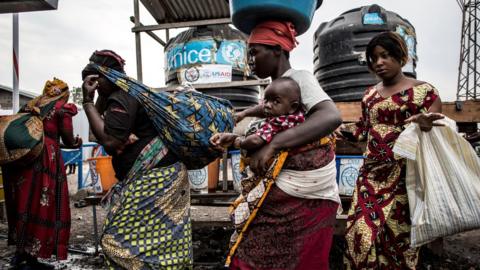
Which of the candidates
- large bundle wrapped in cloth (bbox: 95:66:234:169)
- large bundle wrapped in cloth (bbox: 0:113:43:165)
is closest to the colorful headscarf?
large bundle wrapped in cloth (bbox: 0:113:43:165)

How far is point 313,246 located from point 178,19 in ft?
14.3

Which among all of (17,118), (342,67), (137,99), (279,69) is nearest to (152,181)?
(137,99)

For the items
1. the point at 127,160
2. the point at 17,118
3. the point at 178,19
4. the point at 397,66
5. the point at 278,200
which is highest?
the point at 178,19

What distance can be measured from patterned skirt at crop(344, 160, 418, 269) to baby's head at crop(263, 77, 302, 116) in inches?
41.8

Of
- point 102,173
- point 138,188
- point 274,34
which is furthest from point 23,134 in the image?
point 274,34

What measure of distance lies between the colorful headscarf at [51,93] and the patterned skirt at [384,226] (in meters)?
2.76

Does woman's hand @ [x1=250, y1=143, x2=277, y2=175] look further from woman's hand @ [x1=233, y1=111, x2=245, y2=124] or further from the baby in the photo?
woman's hand @ [x1=233, y1=111, x2=245, y2=124]

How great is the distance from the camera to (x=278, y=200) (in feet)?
4.96

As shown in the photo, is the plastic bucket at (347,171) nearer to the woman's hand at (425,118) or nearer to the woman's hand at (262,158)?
the woman's hand at (425,118)

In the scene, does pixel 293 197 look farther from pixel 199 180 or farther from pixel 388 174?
pixel 199 180

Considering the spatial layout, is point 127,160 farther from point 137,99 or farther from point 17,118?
point 17,118

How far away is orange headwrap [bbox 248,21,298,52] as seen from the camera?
1.56m

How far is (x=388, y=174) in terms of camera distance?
2262mm

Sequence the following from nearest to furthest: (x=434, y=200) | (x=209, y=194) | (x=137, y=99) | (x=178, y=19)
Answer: (x=137, y=99) → (x=434, y=200) → (x=209, y=194) → (x=178, y=19)
